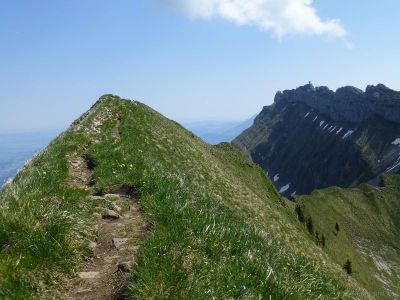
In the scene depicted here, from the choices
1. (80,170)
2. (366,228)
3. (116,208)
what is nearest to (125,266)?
(116,208)

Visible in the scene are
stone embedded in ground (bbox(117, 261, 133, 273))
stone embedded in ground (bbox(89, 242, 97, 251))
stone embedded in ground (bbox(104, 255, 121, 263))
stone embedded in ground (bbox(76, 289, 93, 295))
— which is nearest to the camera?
stone embedded in ground (bbox(76, 289, 93, 295))

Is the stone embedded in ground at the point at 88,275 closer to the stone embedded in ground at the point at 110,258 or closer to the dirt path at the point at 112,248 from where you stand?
the dirt path at the point at 112,248

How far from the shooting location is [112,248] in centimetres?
921

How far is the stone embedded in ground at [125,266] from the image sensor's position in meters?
7.73

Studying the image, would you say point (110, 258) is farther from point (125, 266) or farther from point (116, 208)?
point (116, 208)

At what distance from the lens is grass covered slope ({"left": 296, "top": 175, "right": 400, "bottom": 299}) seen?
9556 centimetres

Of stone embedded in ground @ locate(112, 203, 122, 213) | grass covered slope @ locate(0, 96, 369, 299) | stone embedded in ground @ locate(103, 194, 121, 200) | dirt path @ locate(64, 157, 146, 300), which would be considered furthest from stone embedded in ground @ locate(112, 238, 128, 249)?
stone embedded in ground @ locate(103, 194, 121, 200)

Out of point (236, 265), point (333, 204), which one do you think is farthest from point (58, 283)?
point (333, 204)

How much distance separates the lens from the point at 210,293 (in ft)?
21.5

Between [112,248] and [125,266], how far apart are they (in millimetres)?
1462

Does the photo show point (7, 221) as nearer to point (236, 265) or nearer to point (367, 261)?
point (236, 265)

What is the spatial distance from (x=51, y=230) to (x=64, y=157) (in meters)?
13.3

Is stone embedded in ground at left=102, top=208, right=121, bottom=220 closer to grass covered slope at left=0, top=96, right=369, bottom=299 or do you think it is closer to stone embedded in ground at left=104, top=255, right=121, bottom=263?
grass covered slope at left=0, top=96, right=369, bottom=299

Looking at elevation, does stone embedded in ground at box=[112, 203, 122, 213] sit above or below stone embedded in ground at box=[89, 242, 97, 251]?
above
